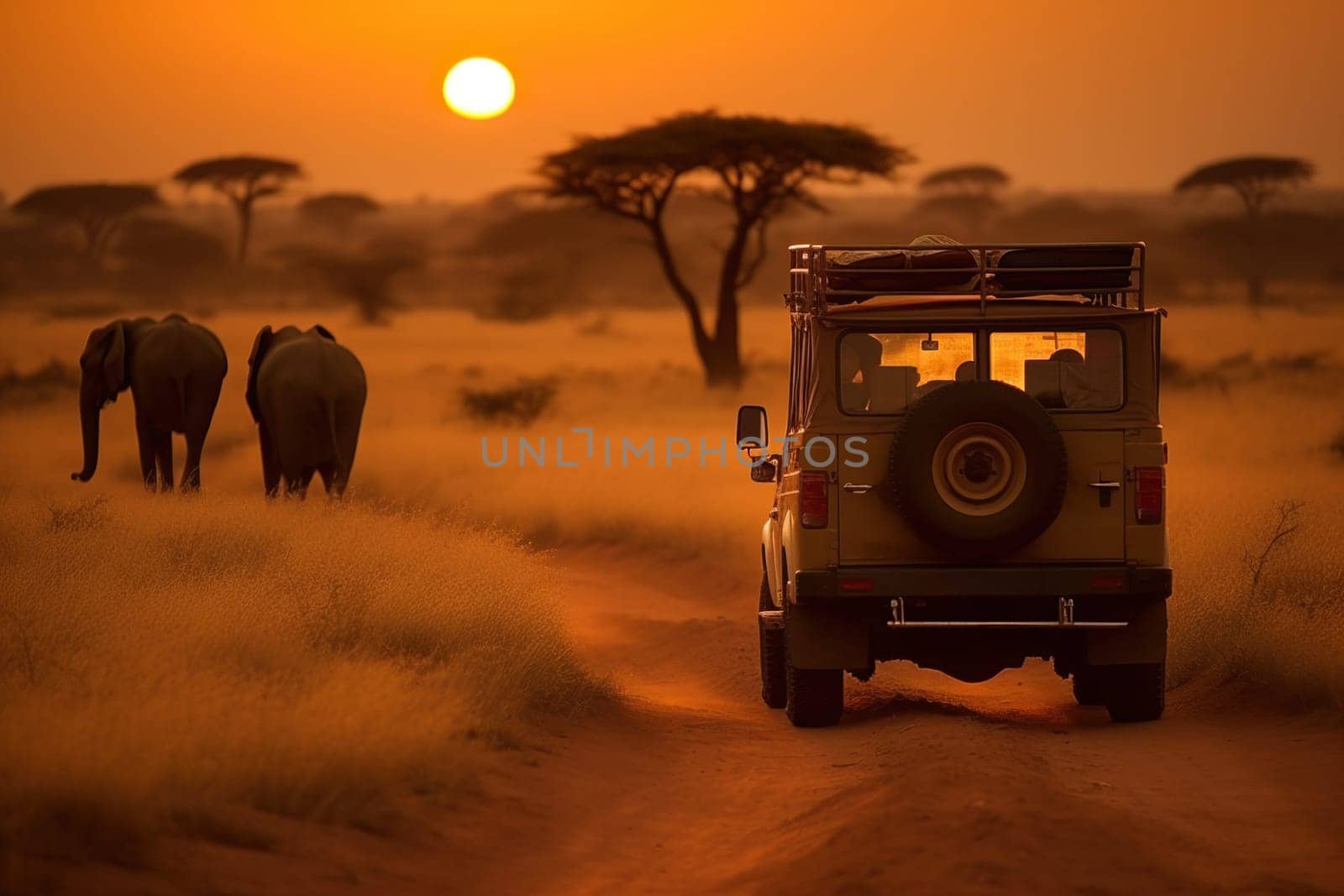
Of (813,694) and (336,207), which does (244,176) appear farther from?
(813,694)

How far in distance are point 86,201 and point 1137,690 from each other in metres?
57.0

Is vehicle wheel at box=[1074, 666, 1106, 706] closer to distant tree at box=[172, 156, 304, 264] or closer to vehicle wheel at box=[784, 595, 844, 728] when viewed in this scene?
vehicle wheel at box=[784, 595, 844, 728]

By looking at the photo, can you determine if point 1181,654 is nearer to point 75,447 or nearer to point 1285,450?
point 1285,450

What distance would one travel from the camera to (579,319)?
62.4 metres

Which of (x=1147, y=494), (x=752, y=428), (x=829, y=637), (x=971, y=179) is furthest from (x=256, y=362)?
(x=971, y=179)

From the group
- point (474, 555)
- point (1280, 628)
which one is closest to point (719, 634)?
point (474, 555)

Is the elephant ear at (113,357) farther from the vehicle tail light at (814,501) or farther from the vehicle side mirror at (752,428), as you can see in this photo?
the vehicle tail light at (814,501)

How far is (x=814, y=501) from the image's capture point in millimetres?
8617

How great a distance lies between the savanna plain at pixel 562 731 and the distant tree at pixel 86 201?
46.9 meters

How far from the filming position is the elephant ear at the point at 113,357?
660 inches

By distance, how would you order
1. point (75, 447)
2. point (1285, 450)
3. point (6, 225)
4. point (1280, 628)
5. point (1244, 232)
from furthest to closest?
1. point (6, 225)
2. point (1244, 232)
3. point (75, 447)
4. point (1285, 450)
5. point (1280, 628)

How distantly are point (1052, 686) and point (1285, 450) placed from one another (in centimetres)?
1146

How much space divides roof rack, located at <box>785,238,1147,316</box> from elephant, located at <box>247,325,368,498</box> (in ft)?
23.3

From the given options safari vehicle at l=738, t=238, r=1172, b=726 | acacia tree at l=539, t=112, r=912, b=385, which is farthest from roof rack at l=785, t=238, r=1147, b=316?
acacia tree at l=539, t=112, r=912, b=385
